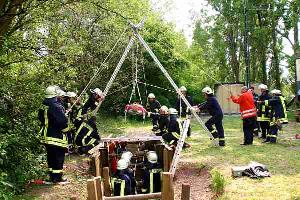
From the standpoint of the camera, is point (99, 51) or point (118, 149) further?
point (99, 51)

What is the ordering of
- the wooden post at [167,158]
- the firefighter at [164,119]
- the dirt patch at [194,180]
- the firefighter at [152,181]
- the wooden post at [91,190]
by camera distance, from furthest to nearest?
the firefighter at [164,119]
the wooden post at [167,158]
the dirt patch at [194,180]
the firefighter at [152,181]
the wooden post at [91,190]

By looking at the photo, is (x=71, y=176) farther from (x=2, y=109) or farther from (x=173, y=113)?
(x=173, y=113)

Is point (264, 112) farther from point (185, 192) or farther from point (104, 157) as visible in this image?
point (185, 192)

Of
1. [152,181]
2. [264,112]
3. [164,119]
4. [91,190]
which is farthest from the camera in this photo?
[264,112]

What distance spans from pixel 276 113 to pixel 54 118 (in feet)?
22.5

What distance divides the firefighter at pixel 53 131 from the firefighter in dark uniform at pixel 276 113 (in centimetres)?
658

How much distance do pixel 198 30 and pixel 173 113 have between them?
1041 inches

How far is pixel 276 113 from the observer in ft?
41.5

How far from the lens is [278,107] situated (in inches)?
499

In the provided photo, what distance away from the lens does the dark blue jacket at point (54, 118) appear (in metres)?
8.76

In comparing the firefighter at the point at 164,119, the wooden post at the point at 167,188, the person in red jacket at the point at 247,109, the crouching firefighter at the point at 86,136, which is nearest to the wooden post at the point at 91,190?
the wooden post at the point at 167,188

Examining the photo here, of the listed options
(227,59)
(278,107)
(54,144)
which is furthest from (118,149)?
(227,59)

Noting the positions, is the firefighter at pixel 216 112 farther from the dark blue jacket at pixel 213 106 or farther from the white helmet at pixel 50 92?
the white helmet at pixel 50 92

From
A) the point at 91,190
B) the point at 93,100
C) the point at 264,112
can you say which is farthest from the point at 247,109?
the point at 91,190
